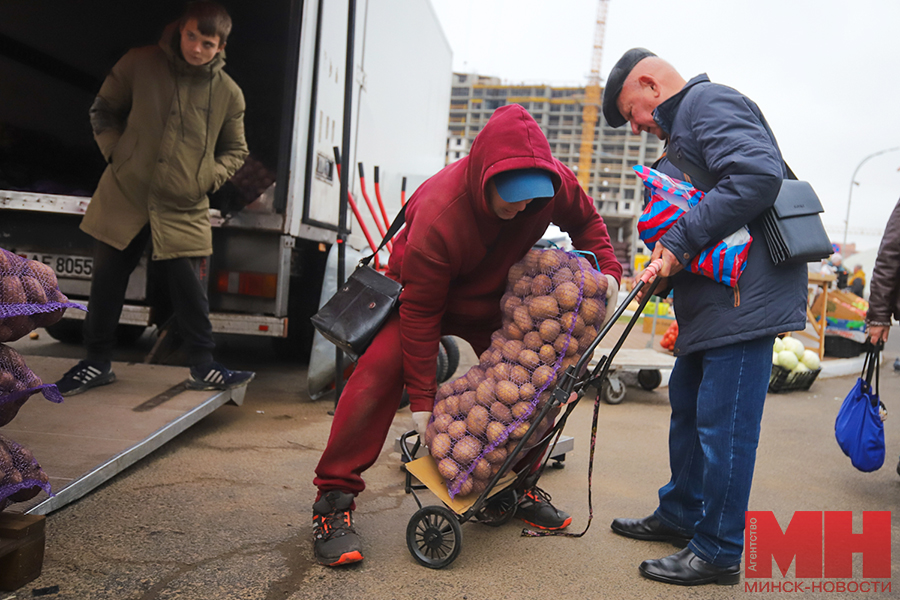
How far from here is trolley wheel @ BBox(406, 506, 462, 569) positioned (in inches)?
94.5

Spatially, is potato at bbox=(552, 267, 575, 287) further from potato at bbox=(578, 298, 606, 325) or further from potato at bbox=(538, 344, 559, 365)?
potato at bbox=(538, 344, 559, 365)

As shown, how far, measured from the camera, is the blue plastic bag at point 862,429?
11.1ft

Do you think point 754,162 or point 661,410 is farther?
point 661,410

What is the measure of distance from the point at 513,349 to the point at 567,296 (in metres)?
0.28

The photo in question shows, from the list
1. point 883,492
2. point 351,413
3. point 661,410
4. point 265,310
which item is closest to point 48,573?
point 351,413

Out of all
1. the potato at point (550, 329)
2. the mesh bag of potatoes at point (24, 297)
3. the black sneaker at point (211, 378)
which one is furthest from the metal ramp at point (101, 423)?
the potato at point (550, 329)

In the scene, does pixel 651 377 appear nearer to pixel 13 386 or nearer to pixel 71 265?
pixel 71 265

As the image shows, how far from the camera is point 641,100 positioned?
8.43 ft

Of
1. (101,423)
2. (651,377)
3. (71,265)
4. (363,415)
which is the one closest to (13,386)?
(363,415)

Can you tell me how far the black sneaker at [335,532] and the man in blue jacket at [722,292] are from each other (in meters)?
1.12

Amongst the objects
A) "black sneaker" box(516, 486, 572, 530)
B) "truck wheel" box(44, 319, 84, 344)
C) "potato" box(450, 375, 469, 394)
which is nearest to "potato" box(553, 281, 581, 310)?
"potato" box(450, 375, 469, 394)

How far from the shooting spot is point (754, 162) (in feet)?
7.27

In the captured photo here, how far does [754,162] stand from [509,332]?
1.03 meters

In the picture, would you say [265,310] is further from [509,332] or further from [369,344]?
[509,332]
